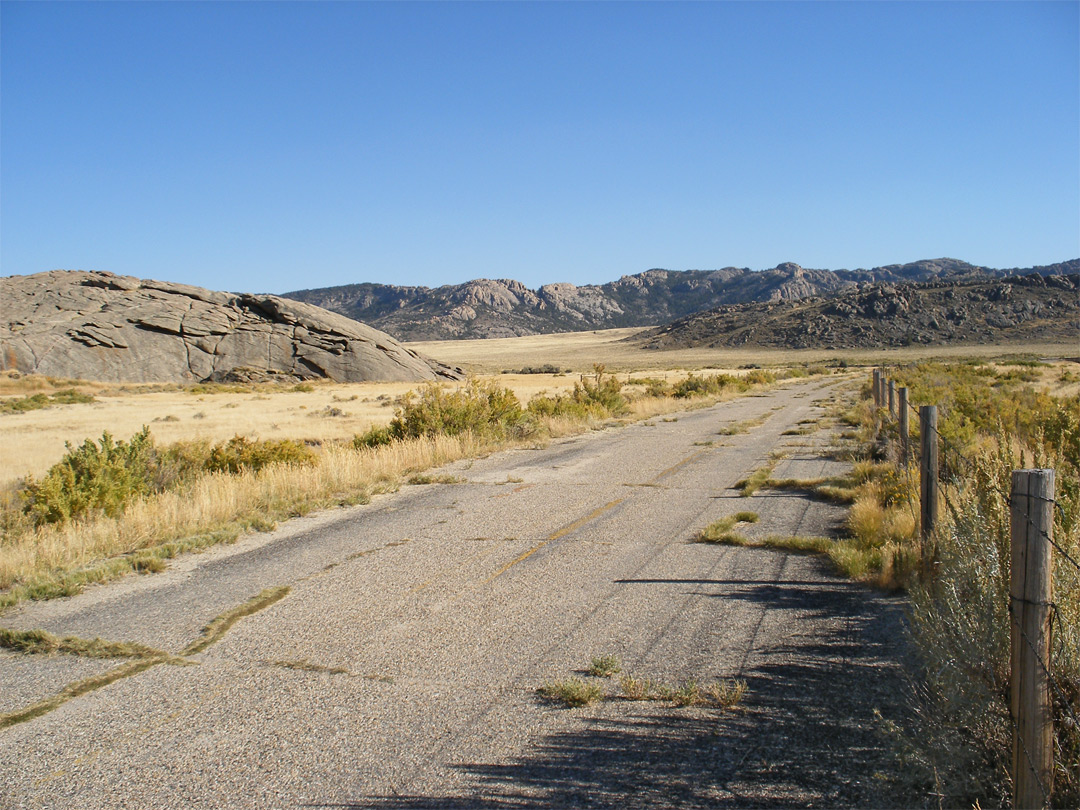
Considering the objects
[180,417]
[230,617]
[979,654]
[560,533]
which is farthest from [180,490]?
[180,417]

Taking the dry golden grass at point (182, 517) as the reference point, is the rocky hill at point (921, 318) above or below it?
above

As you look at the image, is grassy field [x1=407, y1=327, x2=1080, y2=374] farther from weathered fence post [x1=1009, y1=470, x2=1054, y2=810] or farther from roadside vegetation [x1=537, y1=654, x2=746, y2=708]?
weathered fence post [x1=1009, y1=470, x2=1054, y2=810]

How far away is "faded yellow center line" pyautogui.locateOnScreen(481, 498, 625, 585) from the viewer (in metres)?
7.45

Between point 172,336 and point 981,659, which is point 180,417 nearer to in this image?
point 172,336

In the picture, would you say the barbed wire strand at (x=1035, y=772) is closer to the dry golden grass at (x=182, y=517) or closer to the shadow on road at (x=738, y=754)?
the shadow on road at (x=738, y=754)

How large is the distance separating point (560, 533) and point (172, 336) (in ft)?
183

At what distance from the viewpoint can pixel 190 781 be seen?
12.2ft

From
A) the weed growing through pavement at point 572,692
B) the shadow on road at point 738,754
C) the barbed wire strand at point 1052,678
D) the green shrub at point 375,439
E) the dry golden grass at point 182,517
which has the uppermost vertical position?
the barbed wire strand at point 1052,678

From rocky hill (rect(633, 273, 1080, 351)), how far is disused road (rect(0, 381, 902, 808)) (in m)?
109

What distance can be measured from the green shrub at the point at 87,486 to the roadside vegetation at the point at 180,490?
0.02 meters

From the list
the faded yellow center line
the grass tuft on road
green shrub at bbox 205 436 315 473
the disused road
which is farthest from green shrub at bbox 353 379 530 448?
the grass tuft on road

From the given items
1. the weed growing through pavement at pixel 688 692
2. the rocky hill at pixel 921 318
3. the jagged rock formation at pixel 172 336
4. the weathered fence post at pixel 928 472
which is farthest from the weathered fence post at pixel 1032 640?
the rocky hill at pixel 921 318

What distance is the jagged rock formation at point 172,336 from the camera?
5216 centimetres

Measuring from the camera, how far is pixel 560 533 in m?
9.03
